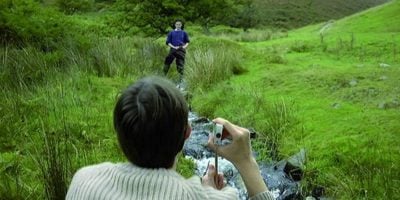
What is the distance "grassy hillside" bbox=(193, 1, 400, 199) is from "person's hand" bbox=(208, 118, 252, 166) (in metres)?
2.79

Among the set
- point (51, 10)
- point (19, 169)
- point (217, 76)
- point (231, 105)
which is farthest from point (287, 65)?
point (19, 169)

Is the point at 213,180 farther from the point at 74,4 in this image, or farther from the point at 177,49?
the point at 74,4

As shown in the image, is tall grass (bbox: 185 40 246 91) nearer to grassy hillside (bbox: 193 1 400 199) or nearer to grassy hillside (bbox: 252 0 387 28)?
grassy hillside (bbox: 193 1 400 199)

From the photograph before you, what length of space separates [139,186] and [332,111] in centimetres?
605

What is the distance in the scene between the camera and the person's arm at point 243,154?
208 centimetres

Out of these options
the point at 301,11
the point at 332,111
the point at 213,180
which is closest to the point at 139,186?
the point at 213,180

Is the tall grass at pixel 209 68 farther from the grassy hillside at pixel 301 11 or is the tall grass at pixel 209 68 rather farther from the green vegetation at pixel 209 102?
the grassy hillside at pixel 301 11

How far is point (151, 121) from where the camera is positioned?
1794 millimetres

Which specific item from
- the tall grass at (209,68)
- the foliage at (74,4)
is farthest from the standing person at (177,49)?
the foliage at (74,4)

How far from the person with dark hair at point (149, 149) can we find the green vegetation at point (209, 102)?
81.4 inches

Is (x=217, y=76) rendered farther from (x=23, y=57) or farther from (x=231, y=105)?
(x=23, y=57)

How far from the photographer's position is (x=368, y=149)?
5.68 metres

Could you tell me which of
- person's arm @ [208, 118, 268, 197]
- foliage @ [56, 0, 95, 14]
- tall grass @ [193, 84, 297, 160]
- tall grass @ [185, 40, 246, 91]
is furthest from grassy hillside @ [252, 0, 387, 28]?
person's arm @ [208, 118, 268, 197]

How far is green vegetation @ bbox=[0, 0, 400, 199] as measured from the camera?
4.80 meters
